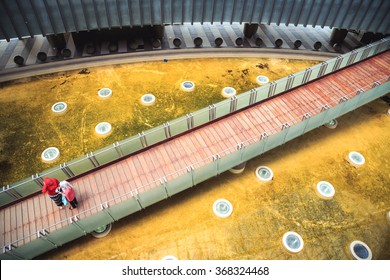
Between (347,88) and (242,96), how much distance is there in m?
5.45

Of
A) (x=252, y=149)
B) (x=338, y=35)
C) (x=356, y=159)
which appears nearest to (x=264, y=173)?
(x=252, y=149)

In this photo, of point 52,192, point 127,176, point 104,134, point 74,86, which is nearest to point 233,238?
point 127,176

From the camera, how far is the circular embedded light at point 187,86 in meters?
15.9

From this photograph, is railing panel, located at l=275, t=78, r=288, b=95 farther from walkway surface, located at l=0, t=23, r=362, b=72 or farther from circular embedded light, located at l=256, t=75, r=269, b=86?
walkway surface, located at l=0, t=23, r=362, b=72

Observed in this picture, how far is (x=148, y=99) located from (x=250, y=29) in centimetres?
911

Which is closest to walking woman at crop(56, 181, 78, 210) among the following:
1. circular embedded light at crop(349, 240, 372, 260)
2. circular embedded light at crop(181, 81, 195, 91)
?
circular embedded light at crop(181, 81, 195, 91)

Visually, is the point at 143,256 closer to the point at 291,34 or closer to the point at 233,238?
the point at 233,238

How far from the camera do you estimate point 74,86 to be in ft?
52.4

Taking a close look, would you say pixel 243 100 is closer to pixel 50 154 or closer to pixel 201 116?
pixel 201 116

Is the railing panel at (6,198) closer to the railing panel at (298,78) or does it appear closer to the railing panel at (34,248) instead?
the railing panel at (34,248)

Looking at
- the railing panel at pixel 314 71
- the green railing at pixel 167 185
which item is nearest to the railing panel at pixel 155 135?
the green railing at pixel 167 185

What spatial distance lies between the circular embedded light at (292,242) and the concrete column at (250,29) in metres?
14.0

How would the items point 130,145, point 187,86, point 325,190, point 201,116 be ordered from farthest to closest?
point 187,86, point 325,190, point 201,116, point 130,145

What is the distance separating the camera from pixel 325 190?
11.6 meters
